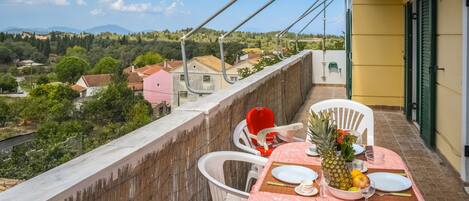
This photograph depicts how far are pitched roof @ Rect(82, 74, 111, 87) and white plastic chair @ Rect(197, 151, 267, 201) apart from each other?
457 cm

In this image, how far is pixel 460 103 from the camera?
168 inches

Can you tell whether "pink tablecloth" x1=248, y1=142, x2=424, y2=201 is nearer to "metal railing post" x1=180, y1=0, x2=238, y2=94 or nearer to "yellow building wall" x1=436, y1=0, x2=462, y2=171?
"metal railing post" x1=180, y1=0, x2=238, y2=94

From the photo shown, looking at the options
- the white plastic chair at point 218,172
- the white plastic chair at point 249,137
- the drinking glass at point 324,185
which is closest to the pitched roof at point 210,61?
the white plastic chair at point 249,137

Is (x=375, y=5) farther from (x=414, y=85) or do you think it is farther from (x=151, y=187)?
(x=151, y=187)

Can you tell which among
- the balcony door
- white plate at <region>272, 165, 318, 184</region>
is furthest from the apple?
the balcony door

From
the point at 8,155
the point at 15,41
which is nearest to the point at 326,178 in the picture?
the point at 8,155

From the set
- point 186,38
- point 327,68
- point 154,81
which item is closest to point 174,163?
point 186,38

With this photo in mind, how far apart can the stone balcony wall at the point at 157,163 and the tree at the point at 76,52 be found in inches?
155

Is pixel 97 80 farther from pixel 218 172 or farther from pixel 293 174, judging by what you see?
pixel 293 174

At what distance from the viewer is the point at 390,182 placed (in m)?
2.26

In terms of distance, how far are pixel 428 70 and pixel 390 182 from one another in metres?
3.71

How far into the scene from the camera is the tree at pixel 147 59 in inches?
325

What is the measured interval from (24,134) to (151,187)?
335 centimetres

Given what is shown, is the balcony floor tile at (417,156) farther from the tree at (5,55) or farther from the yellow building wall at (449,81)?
the tree at (5,55)
